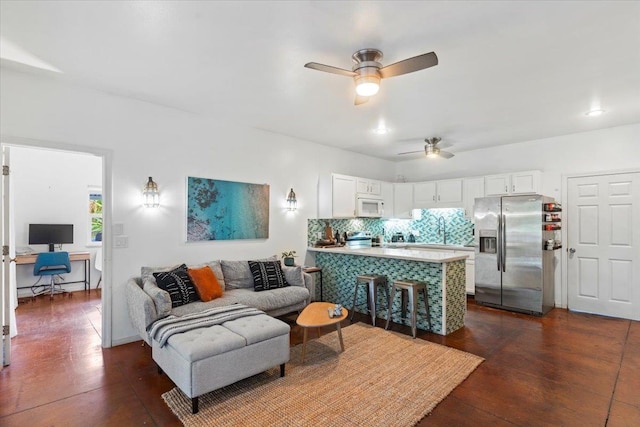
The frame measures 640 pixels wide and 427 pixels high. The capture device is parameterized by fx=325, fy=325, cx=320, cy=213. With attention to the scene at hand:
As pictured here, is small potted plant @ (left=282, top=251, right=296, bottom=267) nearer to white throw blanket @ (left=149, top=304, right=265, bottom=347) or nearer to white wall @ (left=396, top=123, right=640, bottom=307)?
white throw blanket @ (left=149, top=304, right=265, bottom=347)

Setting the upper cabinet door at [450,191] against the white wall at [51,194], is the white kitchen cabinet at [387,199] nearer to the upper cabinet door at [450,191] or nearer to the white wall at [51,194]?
the upper cabinet door at [450,191]

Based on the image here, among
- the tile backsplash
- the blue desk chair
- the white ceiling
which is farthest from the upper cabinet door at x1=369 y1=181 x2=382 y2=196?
the blue desk chair

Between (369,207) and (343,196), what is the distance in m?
0.76

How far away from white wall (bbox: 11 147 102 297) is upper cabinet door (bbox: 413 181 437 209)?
6342 mm

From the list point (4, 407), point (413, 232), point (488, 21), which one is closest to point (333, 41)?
point (488, 21)

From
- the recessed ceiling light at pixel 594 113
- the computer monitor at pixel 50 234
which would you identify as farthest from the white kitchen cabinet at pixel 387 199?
the computer monitor at pixel 50 234

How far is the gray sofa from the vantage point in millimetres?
3117

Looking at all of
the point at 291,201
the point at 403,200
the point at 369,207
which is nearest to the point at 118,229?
the point at 291,201

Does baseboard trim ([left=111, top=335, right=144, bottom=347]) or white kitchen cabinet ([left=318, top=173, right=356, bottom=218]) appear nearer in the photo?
baseboard trim ([left=111, top=335, right=144, bottom=347])

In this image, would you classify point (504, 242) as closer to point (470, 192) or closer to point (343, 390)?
point (470, 192)

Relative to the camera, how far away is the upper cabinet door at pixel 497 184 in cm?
557

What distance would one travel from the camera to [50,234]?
592 centimetres

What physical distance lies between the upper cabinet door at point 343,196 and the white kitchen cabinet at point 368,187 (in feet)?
0.47

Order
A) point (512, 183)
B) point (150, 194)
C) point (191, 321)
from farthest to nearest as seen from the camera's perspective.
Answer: point (512, 183) < point (150, 194) < point (191, 321)
